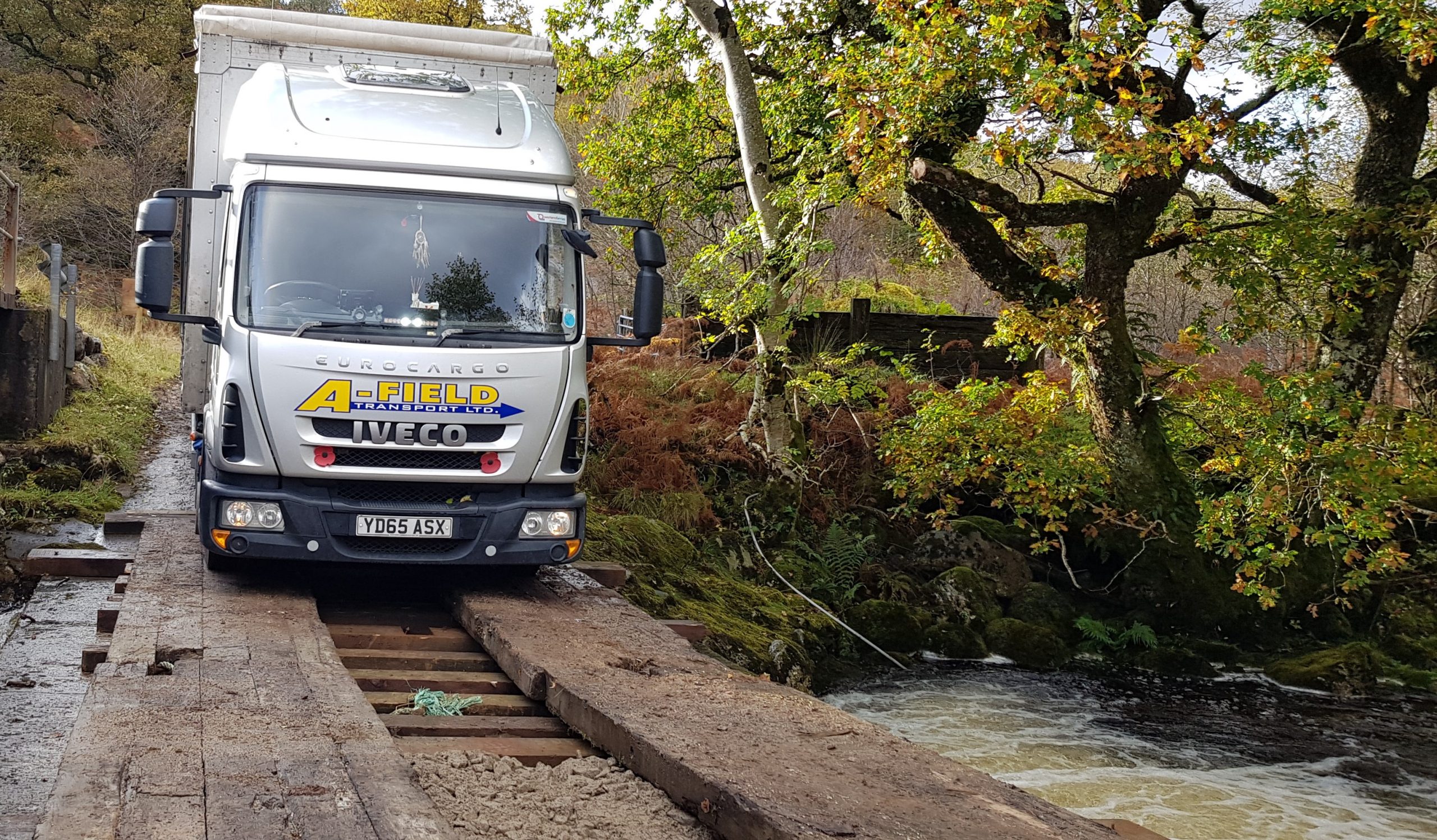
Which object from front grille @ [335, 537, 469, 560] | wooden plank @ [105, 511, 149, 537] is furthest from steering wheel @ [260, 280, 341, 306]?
wooden plank @ [105, 511, 149, 537]

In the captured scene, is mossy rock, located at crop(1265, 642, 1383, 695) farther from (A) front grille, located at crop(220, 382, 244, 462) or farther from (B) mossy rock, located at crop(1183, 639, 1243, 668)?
(A) front grille, located at crop(220, 382, 244, 462)

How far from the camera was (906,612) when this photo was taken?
1399cm

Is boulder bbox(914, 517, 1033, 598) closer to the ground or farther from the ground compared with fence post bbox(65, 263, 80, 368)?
closer to the ground

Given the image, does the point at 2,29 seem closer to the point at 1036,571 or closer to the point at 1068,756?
the point at 1036,571

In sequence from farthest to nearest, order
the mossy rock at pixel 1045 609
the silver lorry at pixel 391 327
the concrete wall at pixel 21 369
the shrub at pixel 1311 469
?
the mossy rock at pixel 1045 609 → the concrete wall at pixel 21 369 → the shrub at pixel 1311 469 → the silver lorry at pixel 391 327

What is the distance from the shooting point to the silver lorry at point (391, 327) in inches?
287

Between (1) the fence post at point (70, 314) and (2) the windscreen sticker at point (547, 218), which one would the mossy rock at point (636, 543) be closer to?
(2) the windscreen sticker at point (547, 218)

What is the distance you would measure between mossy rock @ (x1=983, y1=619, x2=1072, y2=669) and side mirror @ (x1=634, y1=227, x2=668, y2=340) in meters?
7.71

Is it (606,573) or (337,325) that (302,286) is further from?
(606,573)

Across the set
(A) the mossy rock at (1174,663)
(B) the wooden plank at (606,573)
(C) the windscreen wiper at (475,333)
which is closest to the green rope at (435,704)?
(C) the windscreen wiper at (475,333)

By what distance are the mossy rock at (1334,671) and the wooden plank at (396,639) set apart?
9.96 m

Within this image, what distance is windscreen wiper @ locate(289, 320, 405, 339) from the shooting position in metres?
7.31

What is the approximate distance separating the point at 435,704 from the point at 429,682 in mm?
556

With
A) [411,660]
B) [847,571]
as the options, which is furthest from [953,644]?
[411,660]
